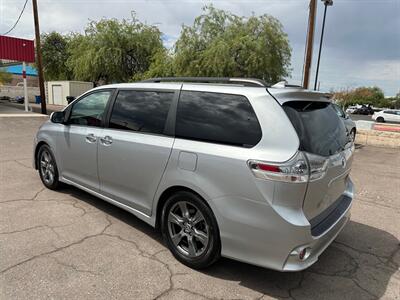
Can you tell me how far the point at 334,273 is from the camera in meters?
3.28

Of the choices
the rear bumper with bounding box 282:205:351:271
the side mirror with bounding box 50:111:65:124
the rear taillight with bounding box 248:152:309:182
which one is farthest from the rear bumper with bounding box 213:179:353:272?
the side mirror with bounding box 50:111:65:124

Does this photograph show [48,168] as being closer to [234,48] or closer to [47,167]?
[47,167]

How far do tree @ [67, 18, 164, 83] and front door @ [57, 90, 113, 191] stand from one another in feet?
78.0

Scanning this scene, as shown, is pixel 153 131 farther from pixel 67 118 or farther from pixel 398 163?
pixel 398 163

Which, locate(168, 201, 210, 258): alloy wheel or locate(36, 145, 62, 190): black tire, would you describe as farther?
locate(36, 145, 62, 190): black tire

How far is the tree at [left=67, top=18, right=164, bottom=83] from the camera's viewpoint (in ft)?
90.6

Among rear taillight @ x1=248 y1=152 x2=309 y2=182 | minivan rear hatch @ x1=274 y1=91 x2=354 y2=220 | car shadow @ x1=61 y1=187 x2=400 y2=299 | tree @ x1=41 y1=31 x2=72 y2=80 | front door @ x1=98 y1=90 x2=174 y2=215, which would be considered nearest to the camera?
rear taillight @ x1=248 y1=152 x2=309 y2=182

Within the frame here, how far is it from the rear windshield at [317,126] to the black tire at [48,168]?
12.1 feet

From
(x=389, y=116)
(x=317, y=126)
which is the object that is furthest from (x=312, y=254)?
(x=389, y=116)

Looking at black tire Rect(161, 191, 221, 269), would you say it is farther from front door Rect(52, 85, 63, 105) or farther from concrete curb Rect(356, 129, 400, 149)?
front door Rect(52, 85, 63, 105)

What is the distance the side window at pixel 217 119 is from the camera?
2842 mm

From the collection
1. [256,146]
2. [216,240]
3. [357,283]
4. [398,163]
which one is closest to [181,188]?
[216,240]

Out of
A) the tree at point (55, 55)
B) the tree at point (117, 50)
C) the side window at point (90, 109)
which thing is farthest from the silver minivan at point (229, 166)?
the tree at point (55, 55)

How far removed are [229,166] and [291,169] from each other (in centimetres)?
51
